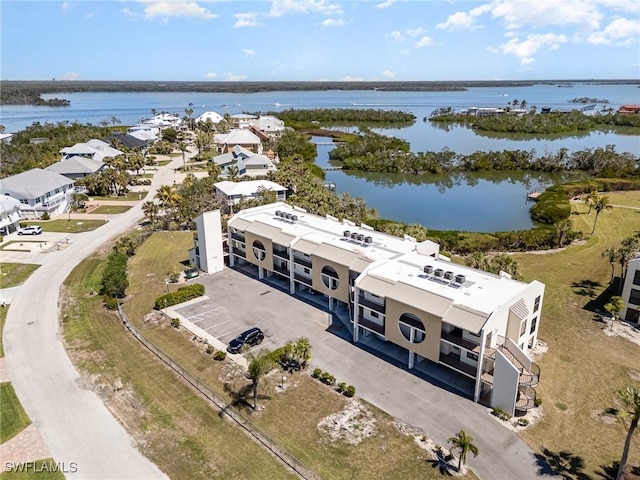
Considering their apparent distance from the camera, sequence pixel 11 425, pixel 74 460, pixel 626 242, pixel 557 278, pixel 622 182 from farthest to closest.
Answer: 1. pixel 622 182
2. pixel 557 278
3. pixel 626 242
4. pixel 11 425
5. pixel 74 460

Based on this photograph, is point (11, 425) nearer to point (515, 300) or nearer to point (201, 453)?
point (201, 453)

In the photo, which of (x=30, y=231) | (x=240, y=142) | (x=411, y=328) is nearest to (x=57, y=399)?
(x=411, y=328)

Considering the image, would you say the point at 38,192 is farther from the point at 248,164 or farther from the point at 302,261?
the point at 302,261

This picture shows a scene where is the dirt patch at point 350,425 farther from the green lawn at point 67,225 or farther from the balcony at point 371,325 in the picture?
the green lawn at point 67,225

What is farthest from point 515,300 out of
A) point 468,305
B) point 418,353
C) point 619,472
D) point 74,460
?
point 74,460

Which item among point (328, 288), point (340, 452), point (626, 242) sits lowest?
point (340, 452)

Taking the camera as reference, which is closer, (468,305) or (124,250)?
(468,305)

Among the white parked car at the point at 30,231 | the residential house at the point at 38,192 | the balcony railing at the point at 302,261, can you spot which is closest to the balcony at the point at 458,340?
the balcony railing at the point at 302,261
